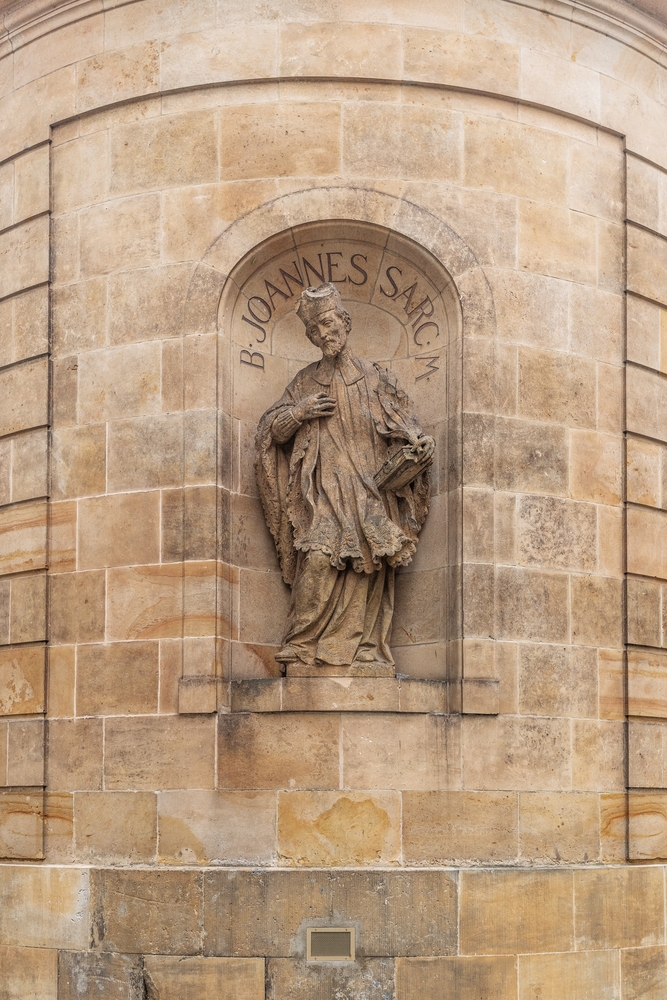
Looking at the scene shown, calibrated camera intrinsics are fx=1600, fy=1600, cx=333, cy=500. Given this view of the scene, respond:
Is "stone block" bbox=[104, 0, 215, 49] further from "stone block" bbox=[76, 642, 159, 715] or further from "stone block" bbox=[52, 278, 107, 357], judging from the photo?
"stone block" bbox=[76, 642, 159, 715]

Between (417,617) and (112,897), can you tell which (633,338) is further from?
(112,897)

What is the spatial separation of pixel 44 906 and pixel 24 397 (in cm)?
422

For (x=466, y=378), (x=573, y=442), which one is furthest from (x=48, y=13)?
(x=573, y=442)

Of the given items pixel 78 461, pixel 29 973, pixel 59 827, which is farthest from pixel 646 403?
pixel 29 973

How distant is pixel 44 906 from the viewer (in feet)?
41.2

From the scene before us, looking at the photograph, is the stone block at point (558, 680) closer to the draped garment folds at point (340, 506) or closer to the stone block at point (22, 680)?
Answer: the draped garment folds at point (340, 506)

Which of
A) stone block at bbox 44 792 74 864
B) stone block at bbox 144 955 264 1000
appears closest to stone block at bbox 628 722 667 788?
stone block at bbox 144 955 264 1000

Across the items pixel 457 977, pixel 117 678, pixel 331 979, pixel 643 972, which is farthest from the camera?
pixel 117 678

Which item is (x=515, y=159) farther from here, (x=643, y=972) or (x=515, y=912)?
(x=643, y=972)

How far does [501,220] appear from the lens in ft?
43.7

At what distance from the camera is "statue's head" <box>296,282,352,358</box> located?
12.8 m

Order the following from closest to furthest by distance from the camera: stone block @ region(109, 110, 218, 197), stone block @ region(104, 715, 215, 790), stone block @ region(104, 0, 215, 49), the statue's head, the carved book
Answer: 1. stone block @ region(104, 715, 215, 790)
2. the carved book
3. the statue's head
4. stone block @ region(109, 110, 218, 197)
5. stone block @ region(104, 0, 215, 49)

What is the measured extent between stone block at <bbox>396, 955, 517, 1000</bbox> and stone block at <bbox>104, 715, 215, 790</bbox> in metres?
2.07

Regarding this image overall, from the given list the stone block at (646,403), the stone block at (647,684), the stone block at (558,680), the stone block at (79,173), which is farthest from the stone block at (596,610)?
the stone block at (79,173)
